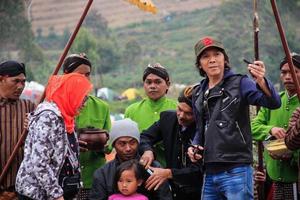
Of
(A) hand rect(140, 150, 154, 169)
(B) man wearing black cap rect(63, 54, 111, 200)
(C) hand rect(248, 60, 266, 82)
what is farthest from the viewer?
(B) man wearing black cap rect(63, 54, 111, 200)

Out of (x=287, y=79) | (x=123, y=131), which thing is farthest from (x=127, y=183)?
(x=287, y=79)

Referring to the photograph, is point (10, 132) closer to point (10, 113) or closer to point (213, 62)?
point (10, 113)

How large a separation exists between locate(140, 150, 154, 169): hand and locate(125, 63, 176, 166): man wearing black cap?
2.85 ft

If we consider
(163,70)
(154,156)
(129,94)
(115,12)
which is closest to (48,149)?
(154,156)

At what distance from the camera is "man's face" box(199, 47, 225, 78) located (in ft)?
15.0

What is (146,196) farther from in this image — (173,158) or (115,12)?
(115,12)

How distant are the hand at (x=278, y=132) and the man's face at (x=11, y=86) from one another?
208 cm

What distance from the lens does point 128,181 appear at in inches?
200

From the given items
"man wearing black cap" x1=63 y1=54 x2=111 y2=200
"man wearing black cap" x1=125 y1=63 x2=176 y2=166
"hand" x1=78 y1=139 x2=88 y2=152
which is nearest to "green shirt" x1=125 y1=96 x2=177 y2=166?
"man wearing black cap" x1=125 y1=63 x2=176 y2=166

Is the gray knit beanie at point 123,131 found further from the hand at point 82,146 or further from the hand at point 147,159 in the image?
the hand at point 82,146

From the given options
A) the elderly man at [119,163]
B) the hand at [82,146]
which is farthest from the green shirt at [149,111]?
the elderly man at [119,163]

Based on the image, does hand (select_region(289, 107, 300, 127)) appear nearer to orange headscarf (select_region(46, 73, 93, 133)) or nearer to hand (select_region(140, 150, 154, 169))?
hand (select_region(140, 150, 154, 169))

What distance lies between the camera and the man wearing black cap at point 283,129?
5.54m

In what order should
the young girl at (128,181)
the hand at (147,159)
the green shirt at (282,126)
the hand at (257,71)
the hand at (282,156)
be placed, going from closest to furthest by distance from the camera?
the hand at (257,71)
the young girl at (128,181)
the hand at (147,159)
the hand at (282,156)
the green shirt at (282,126)
